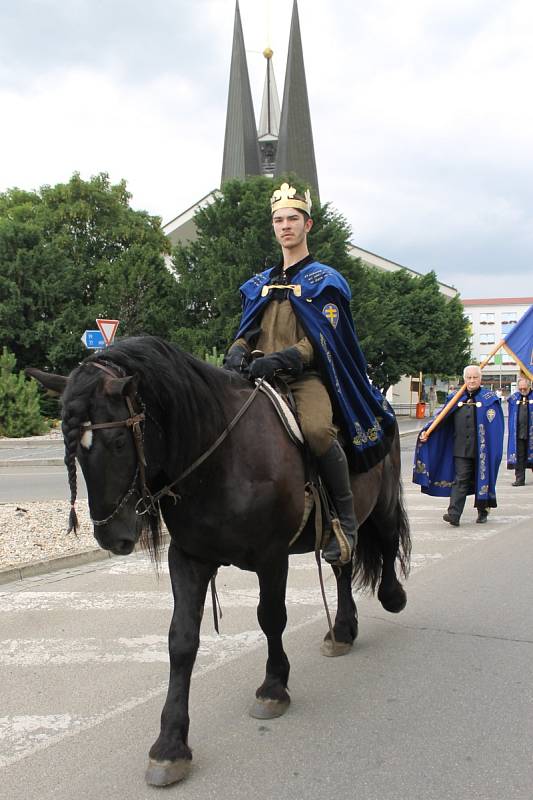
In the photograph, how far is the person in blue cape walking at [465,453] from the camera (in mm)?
9039

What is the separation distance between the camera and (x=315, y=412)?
365 centimetres

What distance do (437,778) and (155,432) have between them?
6.00ft

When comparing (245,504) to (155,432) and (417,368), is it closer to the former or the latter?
(155,432)

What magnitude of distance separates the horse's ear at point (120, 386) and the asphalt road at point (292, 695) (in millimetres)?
1590

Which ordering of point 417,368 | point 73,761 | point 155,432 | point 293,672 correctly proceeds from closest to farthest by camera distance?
point 155,432 < point 73,761 < point 293,672 < point 417,368

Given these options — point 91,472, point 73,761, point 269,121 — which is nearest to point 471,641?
point 73,761

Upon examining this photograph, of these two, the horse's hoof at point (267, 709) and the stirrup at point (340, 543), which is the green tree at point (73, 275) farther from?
the horse's hoof at point (267, 709)

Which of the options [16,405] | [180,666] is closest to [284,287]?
[180,666]

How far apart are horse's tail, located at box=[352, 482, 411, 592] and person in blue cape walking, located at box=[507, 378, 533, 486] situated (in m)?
9.09

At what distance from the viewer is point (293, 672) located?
13.6 ft

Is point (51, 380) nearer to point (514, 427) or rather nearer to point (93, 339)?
point (514, 427)

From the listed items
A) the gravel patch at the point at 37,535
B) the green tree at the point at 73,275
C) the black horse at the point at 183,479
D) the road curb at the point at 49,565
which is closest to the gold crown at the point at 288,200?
the black horse at the point at 183,479

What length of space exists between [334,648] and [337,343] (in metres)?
1.90

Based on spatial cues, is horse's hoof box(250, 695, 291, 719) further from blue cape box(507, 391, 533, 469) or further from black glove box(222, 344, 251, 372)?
blue cape box(507, 391, 533, 469)
